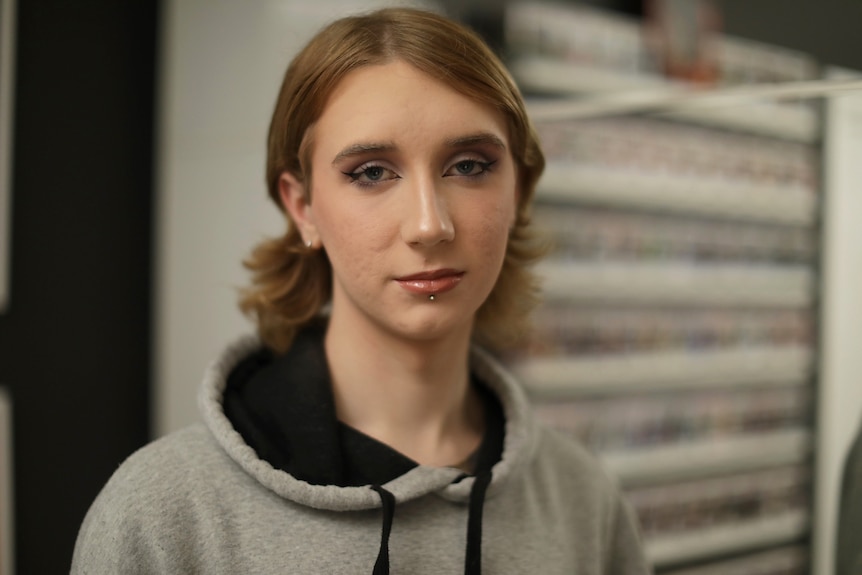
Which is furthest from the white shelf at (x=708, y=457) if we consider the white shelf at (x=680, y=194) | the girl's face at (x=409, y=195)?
the girl's face at (x=409, y=195)

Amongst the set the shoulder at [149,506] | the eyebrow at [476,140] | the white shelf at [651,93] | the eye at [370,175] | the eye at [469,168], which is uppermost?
the white shelf at [651,93]

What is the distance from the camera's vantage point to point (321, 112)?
1052 millimetres

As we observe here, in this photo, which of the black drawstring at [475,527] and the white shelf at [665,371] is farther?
the white shelf at [665,371]

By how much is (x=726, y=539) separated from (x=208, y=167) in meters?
1.54

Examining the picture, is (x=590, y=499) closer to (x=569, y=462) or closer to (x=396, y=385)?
(x=569, y=462)

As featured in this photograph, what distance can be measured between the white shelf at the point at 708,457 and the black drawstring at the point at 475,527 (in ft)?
2.00

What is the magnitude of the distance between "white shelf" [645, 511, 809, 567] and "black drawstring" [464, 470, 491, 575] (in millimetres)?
609

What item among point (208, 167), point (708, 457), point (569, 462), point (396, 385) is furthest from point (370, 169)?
point (208, 167)

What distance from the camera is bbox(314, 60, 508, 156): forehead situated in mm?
984

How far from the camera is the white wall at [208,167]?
75.8 inches

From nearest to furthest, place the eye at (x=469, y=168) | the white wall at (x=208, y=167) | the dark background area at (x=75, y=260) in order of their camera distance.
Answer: the eye at (x=469, y=168), the dark background area at (x=75, y=260), the white wall at (x=208, y=167)

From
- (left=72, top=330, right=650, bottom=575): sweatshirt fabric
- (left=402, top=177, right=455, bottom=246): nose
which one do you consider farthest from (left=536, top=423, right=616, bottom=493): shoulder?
(left=402, top=177, right=455, bottom=246): nose

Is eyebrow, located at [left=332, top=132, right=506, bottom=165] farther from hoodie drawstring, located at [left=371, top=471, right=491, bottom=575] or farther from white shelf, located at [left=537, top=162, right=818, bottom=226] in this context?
Result: white shelf, located at [left=537, top=162, right=818, bottom=226]

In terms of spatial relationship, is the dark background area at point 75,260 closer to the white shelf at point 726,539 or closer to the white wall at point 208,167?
the white wall at point 208,167
